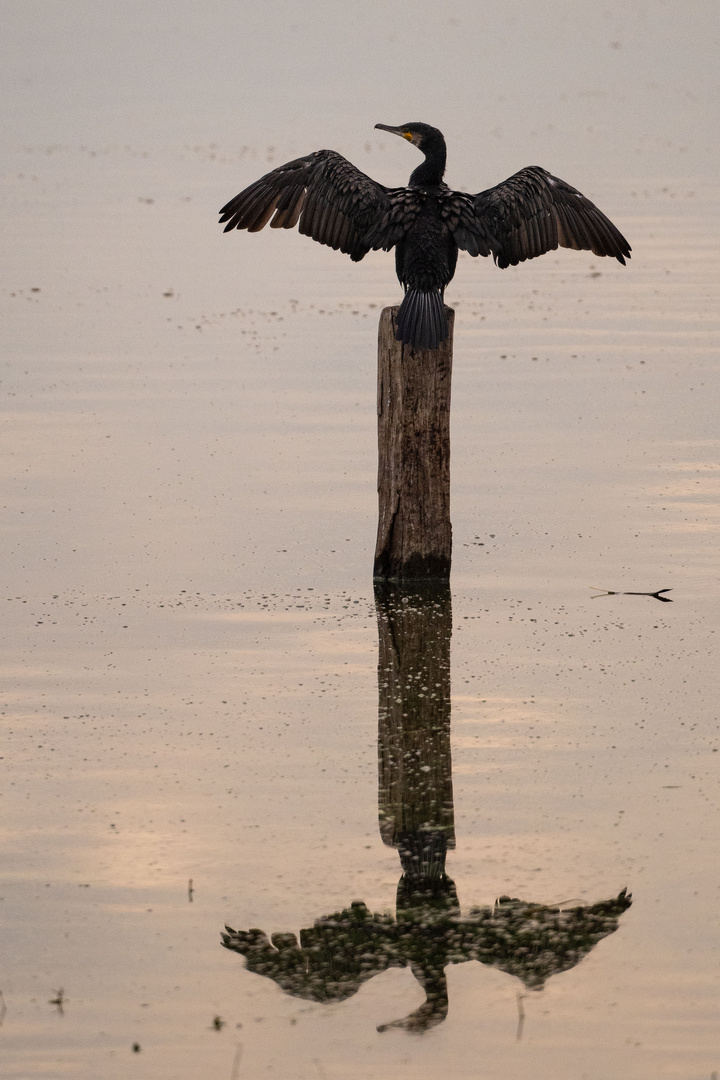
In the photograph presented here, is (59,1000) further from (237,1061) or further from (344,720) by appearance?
(344,720)

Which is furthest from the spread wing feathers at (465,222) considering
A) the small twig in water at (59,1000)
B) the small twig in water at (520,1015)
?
the small twig in water at (59,1000)

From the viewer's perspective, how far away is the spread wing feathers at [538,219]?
26.7 ft

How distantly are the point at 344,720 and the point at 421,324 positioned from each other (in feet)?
6.45

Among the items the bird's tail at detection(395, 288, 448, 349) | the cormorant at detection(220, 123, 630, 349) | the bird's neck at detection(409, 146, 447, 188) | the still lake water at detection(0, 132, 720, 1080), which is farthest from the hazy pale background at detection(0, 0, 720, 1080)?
the bird's neck at detection(409, 146, 447, 188)

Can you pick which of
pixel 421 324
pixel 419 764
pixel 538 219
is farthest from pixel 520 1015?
pixel 538 219

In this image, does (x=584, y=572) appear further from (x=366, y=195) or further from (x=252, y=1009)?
(x=252, y=1009)

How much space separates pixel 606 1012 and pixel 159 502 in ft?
18.1

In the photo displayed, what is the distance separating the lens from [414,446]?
7.70 meters

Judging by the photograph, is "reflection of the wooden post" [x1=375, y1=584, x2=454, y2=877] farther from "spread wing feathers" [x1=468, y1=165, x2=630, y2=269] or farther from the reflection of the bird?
"spread wing feathers" [x1=468, y1=165, x2=630, y2=269]

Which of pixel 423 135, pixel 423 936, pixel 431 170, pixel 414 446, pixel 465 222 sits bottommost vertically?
pixel 423 936

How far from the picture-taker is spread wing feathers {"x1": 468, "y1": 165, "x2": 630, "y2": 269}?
814 cm

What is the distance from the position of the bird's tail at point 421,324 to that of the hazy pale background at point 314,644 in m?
1.11

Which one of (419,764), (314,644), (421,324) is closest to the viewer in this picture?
→ (419,764)

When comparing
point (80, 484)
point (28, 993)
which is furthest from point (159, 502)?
point (28, 993)
